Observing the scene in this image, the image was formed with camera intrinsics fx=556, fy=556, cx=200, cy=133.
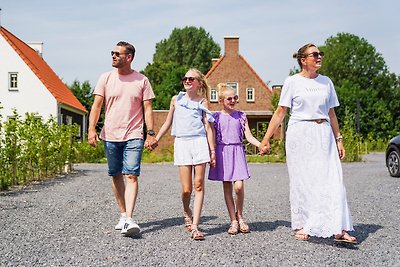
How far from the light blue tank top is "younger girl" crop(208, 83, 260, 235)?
0.24 m

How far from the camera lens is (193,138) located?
598 cm

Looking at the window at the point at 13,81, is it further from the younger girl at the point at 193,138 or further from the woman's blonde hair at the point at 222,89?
the younger girl at the point at 193,138

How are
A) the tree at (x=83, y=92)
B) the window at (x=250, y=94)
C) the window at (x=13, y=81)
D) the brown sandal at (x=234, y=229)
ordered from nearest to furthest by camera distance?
the brown sandal at (x=234, y=229) → the window at (x=13, y=81) → the window at (x=250, y=94) → the tree at (x=83, y=92)

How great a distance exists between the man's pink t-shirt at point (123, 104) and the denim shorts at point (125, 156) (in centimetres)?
8

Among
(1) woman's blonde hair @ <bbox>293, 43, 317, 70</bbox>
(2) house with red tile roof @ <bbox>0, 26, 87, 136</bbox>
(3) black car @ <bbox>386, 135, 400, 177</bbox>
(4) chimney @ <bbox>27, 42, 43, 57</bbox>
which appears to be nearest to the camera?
(1) woman's blonde hair @ <bbox>293, 43, 317, 70</bbox>

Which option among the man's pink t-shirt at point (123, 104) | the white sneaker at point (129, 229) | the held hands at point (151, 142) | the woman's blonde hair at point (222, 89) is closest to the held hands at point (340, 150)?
the woman's blonde hair at point (222, 89)

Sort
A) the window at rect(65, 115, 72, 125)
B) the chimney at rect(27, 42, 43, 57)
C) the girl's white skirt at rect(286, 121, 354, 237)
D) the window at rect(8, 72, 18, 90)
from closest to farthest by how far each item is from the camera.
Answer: the girl's white skirt at rect(286, 121, 354, 237), the window at rect(8, 72, 18, 90), the window at rect(65, 115, 72, 125), the chimney at rect(27, 42, 43, 57)

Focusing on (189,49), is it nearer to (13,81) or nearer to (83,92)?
(83,92)

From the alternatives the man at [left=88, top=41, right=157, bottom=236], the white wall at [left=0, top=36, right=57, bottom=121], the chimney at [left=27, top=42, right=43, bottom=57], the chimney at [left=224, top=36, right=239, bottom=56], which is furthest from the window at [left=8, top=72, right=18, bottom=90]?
the man at [left=88, top=41, right=157, bottom=236]

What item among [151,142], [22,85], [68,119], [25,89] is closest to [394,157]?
[151,142]

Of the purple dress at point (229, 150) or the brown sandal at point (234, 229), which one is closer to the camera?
the brown sandal at point (234, 229)

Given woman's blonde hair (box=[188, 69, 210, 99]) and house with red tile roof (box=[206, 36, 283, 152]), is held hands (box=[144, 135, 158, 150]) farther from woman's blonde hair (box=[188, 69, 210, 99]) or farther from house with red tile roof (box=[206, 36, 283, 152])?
house with red tile roof (box=[206, 36, 283, 152])

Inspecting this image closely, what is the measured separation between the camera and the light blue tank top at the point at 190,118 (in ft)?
19.7

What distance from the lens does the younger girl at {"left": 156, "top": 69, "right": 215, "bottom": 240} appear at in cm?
594
